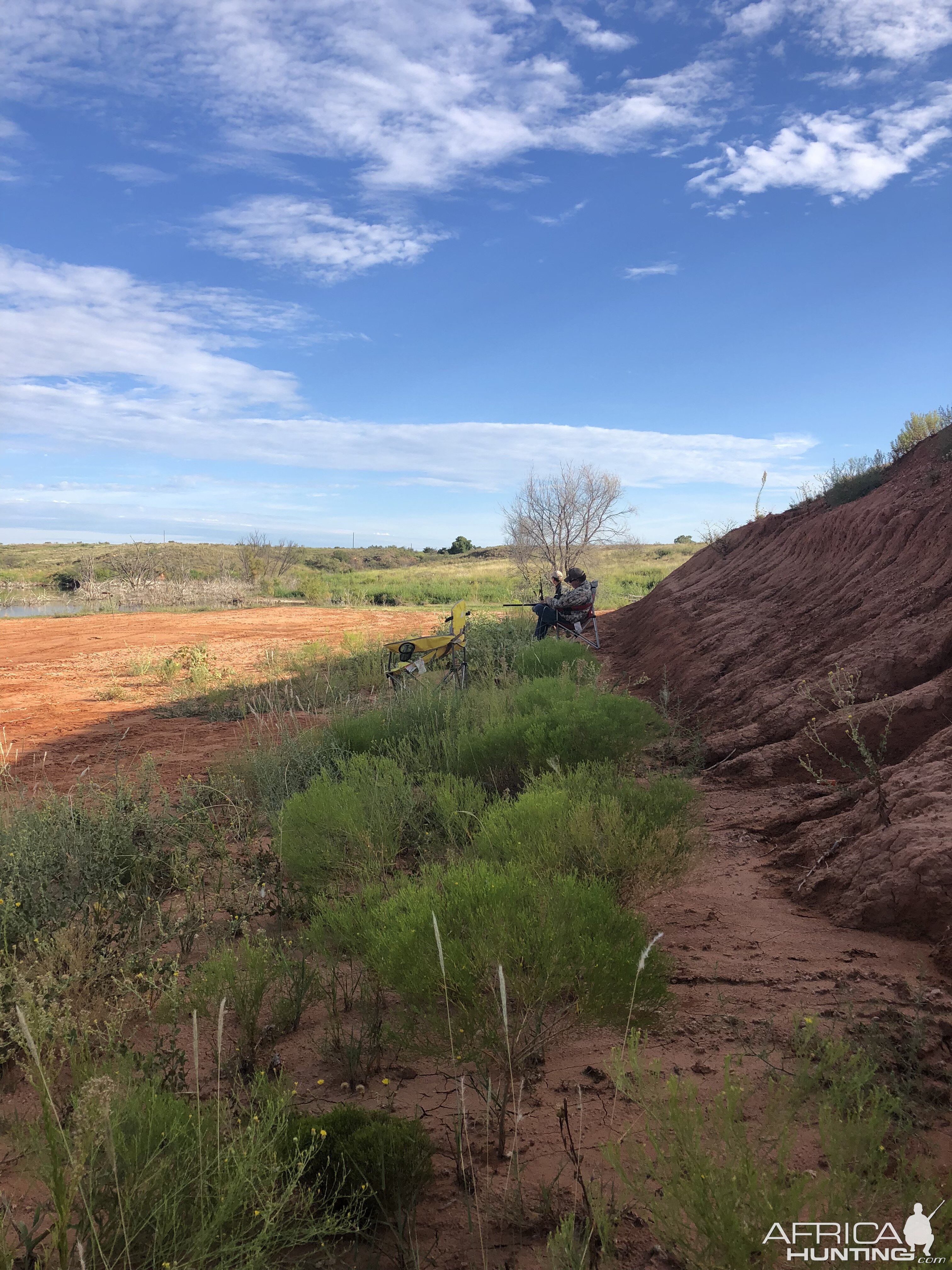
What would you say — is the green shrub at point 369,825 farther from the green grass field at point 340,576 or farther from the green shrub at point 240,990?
the green grass field at point 340,576

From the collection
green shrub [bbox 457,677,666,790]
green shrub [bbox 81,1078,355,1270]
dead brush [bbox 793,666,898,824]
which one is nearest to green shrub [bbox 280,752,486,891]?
green shrub [bbox 457,677,666,790]

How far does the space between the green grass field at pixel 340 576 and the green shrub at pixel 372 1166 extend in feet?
→ 68.1

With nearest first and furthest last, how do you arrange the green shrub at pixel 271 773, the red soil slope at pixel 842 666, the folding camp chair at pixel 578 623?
the red soil slope at pixel 842 666 < the green shrub at pixel 271 773 < the folding camp chair at pixel 578 623

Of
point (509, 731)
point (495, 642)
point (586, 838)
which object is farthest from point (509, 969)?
point (495, 642)

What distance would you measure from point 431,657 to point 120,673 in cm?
789

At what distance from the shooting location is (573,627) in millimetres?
12992

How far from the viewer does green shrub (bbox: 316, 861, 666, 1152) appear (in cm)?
242

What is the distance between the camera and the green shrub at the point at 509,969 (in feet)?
7.93

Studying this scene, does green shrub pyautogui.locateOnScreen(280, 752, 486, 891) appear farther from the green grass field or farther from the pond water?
the pond water

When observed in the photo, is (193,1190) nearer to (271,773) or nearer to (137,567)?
(271,773)

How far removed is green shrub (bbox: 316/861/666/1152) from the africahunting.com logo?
0.85m

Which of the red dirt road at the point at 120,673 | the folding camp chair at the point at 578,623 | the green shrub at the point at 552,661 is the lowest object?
the red dirt road at the point at 120,673

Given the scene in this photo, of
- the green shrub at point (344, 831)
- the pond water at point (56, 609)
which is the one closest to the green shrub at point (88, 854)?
the green shrub at point (344, 831)

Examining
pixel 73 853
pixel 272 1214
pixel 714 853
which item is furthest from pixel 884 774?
pixel 73 853
